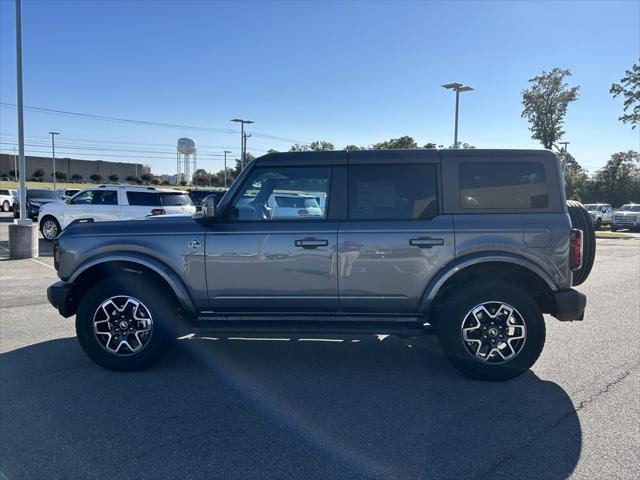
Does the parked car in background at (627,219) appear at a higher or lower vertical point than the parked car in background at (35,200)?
lower

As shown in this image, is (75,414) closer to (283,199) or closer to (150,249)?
(150,249)

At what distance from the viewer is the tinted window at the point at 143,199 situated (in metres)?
15.0

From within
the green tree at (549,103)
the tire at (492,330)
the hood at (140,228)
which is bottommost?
the tire at (492,330)

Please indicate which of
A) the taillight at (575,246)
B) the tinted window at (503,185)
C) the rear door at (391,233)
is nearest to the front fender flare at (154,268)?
the rear door at (391,233)

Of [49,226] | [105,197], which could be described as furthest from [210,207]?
[49,226]

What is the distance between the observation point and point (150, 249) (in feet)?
15.2

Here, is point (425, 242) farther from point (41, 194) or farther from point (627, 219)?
point (627, 219)

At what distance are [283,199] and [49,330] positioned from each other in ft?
12.0

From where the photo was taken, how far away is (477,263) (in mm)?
4418

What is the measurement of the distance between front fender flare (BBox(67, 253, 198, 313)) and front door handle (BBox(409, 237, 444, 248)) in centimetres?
217

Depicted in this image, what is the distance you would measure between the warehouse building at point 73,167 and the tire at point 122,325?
90812 mm

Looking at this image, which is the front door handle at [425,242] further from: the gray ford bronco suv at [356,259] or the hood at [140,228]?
the hood at [140,228]

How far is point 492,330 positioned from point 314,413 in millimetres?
1788

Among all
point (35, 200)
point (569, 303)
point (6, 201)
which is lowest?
point (569, 303)
